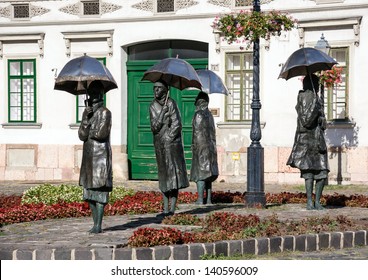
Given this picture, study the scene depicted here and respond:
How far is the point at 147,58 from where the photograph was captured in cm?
2759

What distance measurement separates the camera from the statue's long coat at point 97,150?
1313 cm

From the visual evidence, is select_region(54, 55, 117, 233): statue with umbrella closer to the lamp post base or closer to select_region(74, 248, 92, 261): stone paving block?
select_region(74, 248, 92, 261): stone paving block

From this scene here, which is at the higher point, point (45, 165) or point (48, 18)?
point (48, 18)

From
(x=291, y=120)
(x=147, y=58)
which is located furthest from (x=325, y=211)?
(x=147, y=58)

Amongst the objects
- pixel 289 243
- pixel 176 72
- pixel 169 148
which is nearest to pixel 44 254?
pixel 289 243

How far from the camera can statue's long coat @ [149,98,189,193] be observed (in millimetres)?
15719

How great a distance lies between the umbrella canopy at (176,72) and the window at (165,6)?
1004cm

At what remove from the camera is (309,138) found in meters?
17.2

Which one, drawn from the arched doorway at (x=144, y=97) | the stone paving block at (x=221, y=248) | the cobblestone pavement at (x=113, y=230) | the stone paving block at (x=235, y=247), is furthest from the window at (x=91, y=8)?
the stone paving block at (x=221, y=248)

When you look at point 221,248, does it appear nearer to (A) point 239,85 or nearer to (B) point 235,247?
(B) point 235,247

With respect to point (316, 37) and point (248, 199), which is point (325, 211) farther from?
point (316, 37)

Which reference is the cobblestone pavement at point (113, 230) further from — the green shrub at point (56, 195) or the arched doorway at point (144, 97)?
the arched doorway at point (144, 97)

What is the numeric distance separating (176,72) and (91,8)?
12.1 meters

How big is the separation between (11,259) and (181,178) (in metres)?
4.73
